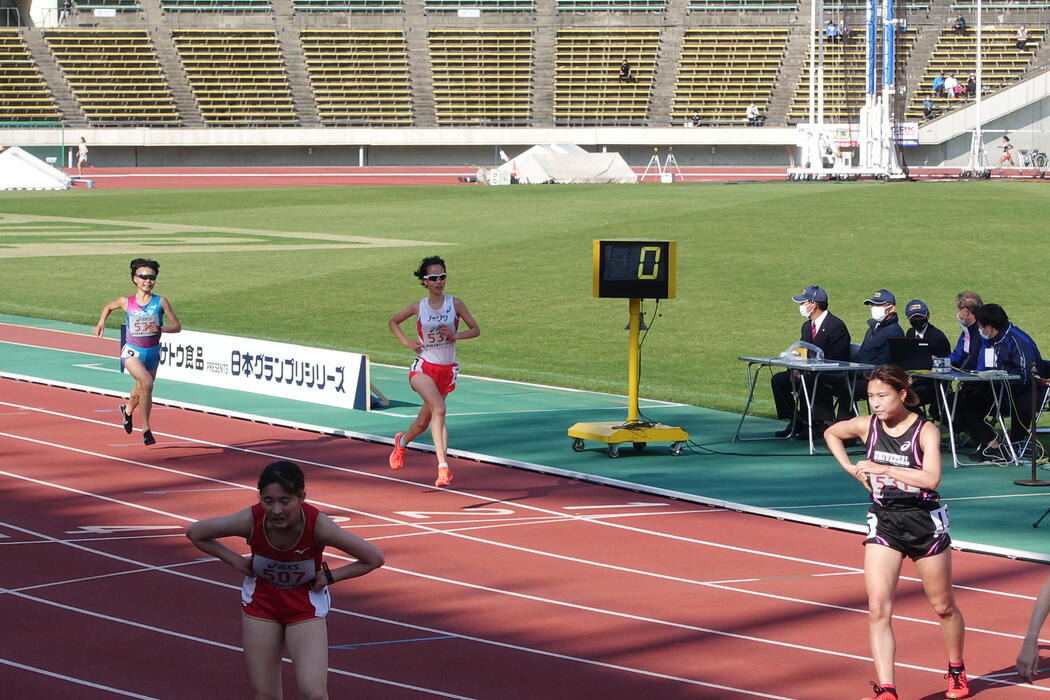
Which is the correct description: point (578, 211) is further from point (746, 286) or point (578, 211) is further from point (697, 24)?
point (697, 24)

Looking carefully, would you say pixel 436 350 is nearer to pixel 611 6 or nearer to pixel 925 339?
pixel 925 339

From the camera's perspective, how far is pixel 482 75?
6762 centimetres

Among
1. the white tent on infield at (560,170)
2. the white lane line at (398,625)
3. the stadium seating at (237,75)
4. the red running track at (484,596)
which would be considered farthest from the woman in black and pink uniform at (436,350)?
the stadium seating at (237,75)

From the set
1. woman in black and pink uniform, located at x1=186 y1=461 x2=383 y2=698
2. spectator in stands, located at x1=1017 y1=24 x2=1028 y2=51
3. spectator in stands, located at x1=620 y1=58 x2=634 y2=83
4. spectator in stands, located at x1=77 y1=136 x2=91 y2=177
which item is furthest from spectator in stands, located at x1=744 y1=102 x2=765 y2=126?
woman in black and pink uniform, located at x1=186 y1=461 x2=383 y2=698

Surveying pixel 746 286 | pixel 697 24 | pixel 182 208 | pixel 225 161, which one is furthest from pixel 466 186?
pixel 746 286

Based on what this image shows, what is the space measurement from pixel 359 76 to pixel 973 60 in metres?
25.6

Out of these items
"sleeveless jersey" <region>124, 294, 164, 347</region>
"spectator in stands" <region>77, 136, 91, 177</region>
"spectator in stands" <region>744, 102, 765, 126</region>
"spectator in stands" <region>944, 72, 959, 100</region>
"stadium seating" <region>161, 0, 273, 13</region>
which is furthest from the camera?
"stadium seating" <region>161, 0, 273, 13</region>

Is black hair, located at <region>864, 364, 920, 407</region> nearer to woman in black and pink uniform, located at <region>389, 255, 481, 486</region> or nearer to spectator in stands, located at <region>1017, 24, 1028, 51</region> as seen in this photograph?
woman in black and pink uniform, located at <region>389, 255, 481, 486</region>

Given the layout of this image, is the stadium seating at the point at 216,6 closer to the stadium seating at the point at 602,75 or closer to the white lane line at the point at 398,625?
Result: the stadium seating at the point at 602,75

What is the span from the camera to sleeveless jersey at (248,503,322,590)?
19.6ft

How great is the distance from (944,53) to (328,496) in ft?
194

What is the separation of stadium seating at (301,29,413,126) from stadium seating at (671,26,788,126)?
11681mm

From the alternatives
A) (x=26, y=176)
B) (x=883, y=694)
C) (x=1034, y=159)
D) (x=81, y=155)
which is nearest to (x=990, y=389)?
(x=883, y=694)

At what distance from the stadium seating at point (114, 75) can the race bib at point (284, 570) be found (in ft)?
197
